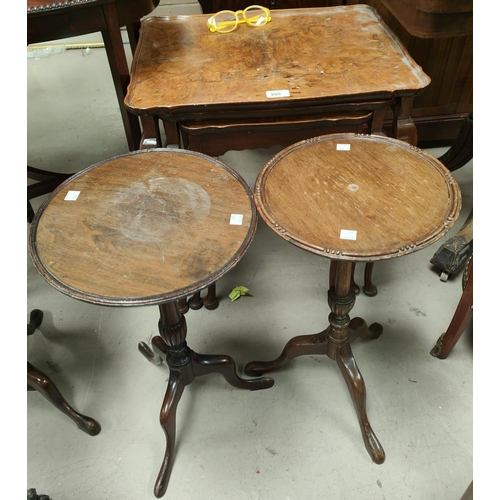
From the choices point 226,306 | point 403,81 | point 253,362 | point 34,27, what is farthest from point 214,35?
point 253,362

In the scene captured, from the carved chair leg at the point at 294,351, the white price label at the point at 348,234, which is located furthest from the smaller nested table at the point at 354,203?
the carved chair leg at the point at 294,351

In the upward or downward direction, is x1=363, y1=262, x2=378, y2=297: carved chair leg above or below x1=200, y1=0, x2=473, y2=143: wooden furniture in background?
A: below

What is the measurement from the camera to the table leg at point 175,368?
1.42m

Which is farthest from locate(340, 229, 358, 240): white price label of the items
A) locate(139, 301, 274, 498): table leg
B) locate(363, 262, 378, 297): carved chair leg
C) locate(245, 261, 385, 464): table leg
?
locate(363, 262, 378, 297): carved chair leg

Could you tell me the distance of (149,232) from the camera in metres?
1.15

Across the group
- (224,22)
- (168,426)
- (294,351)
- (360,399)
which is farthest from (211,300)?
(224,22)

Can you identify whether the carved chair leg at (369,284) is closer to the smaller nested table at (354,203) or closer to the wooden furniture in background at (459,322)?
the wooden furniture in background at (459,322)

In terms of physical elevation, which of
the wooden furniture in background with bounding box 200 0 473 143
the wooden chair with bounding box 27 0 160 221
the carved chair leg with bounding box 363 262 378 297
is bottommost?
the carved chair leg with bounding box 363 262 378 297

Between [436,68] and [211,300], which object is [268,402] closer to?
[211,300]

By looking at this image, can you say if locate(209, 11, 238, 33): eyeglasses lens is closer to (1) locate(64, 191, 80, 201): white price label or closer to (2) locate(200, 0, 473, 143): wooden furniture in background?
(2) locate(200, 0, 473, 143): wooden furniture in background

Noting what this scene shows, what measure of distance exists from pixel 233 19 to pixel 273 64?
45 cm

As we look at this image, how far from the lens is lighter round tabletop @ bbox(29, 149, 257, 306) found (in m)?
1.03

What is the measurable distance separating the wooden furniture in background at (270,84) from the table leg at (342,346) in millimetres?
562

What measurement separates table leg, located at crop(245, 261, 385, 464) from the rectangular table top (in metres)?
0.63
